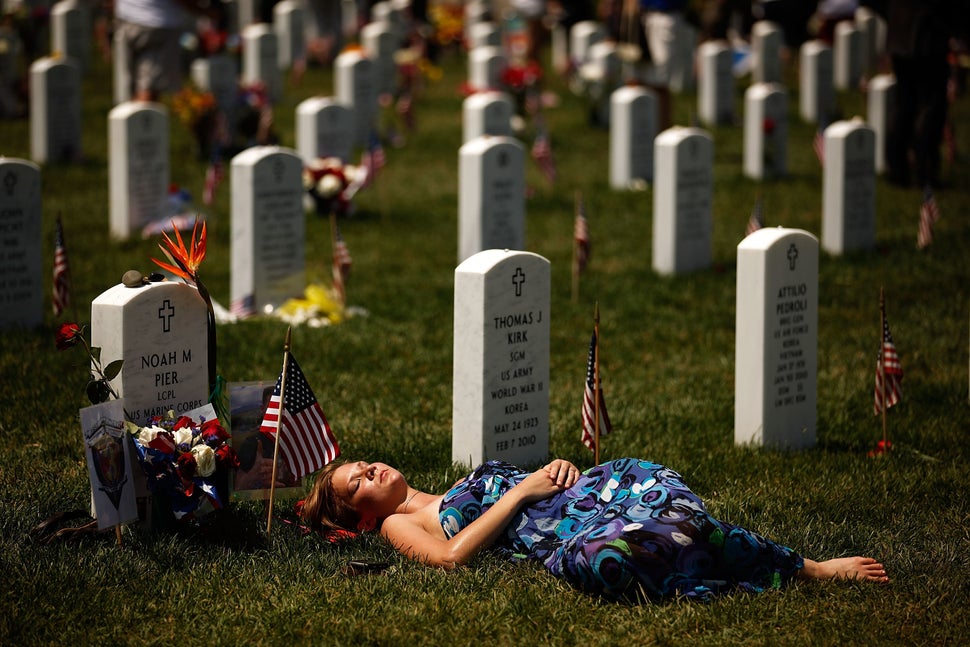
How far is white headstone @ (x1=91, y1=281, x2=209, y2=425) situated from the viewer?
224 inches

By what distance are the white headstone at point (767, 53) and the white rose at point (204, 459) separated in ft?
59.2

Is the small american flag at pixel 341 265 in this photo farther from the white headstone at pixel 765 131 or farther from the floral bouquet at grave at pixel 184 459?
the white headstone at pixel 765 131

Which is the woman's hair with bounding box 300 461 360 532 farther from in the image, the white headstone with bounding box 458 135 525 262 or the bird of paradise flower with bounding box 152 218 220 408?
the white headstone with bounding box 458 135 525 262

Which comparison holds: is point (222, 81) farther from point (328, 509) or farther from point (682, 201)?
point (328, 509)

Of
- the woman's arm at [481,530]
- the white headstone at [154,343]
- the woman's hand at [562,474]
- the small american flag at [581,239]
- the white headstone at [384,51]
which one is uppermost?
the white headstone at [384,51]

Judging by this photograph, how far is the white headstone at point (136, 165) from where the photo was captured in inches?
483

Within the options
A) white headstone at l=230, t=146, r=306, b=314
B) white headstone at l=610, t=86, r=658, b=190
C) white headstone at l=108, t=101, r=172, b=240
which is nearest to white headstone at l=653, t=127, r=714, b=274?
white headstone at l=230, t=146, r=306, b=314

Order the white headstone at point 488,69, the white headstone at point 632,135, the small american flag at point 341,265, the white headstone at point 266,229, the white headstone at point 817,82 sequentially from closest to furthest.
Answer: the small american flag at point 341,265, the white headstone at point 266,229, the white headstone at point 632,135, the white headstone at point 488,69, the white headstone at point 817,82

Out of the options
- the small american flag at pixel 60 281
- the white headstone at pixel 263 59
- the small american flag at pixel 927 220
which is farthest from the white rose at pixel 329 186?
the white headstone at pixel 263 59

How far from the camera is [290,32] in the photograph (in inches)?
997

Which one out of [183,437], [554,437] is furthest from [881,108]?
[183,437]

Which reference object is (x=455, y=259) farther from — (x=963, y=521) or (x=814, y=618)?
(x=814, y=618)

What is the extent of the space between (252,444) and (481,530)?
46.4 inches

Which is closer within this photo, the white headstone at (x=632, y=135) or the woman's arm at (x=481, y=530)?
the woman's arm at (x=481, y=530)
